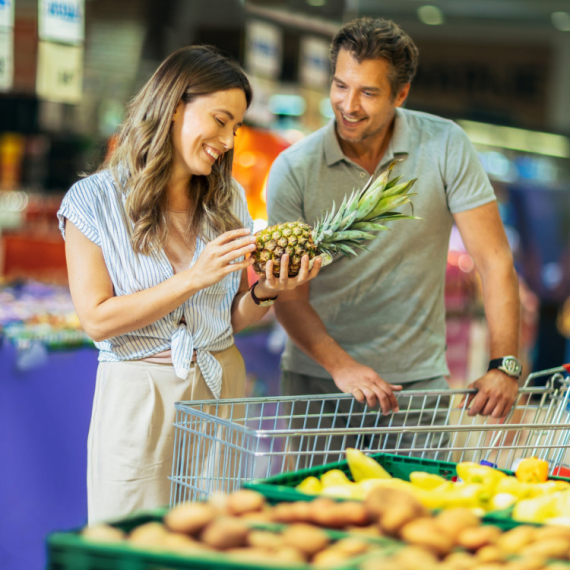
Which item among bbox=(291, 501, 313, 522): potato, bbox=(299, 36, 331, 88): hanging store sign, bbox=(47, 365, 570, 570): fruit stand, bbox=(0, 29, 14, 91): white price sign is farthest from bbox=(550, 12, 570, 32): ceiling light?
bbox=(291, 501, 313, 522): potato

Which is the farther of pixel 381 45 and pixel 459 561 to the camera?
pixel 381 45

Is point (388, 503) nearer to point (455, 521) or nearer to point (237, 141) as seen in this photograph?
point (455, 521)

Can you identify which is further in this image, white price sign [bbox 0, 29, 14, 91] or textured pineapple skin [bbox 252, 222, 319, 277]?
white price sign [bbox 0, 29, 14, 91]

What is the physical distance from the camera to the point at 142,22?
6812 mm

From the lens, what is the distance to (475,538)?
4.81 ft

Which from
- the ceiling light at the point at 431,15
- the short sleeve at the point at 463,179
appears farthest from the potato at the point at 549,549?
the ceiling light at the point at 431,15

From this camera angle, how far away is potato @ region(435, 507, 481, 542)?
1.48m

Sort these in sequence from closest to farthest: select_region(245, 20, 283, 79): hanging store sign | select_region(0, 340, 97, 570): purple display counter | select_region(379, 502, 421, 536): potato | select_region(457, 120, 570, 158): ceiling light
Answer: select_region(379, 502, 421, 536): potato
select_region(0, 340, 97, 570): purple display counter
select_region(245, 20, 283, 79): hanging store sign
select_region(457, 120, 570, 158): ceiling light

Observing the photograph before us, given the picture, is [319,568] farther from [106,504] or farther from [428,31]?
[428,31]

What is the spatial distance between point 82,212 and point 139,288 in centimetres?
29

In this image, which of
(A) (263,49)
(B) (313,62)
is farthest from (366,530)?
(B) (313,62)

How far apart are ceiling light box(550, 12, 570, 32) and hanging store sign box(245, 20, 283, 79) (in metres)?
8.43

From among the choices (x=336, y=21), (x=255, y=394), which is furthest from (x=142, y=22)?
(x=255, y=394)

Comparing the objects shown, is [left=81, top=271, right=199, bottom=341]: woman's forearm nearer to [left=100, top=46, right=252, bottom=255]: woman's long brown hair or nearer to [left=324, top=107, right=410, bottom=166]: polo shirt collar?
[left=100, top=46, right=252, bottom=255]: woman's long brown hair
